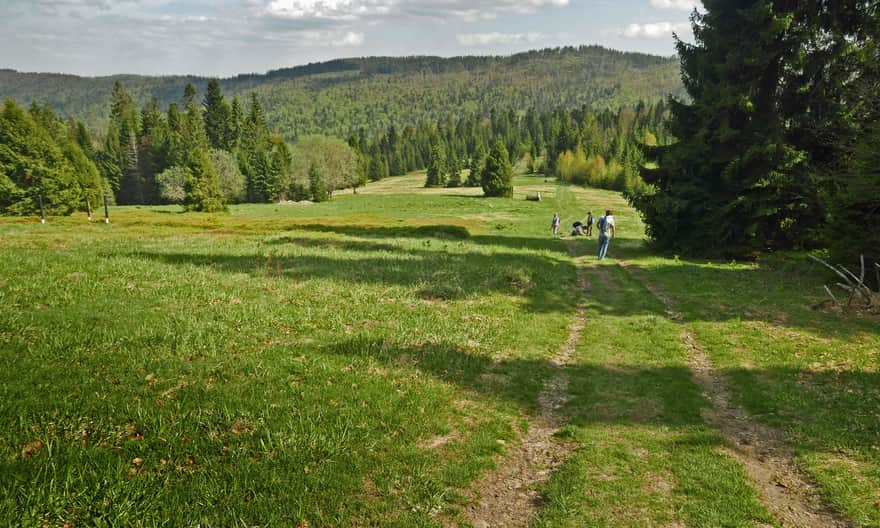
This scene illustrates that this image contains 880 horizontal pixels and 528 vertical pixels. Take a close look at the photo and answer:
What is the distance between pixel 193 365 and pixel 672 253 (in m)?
26.9

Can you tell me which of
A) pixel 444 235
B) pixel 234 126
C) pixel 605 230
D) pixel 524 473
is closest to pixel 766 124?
pixel 605 230

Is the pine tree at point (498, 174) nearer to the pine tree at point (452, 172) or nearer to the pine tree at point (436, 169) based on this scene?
the pine tree at point (436, 169)

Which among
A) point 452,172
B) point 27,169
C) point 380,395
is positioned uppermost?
point 452,172

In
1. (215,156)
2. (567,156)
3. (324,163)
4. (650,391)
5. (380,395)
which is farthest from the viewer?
(567,156)

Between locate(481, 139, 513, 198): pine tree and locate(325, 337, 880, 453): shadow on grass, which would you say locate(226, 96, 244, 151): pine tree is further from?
locate(325, 337, 880, 453): shadow on grass

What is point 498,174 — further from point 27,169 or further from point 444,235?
point 27,169

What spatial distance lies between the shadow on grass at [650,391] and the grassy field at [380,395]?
0.06 metres

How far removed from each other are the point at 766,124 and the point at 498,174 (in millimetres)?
70343

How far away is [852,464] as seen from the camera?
7.29 m

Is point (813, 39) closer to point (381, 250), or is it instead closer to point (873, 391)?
point (873, 391)

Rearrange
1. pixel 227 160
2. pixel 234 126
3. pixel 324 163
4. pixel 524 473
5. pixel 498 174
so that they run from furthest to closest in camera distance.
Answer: pixel 234 126, pixel 324 163, pixel 227 160, pixel 498 174, pixel 524 473

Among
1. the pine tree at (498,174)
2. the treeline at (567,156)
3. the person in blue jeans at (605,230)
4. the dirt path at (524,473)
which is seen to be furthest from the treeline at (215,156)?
the dirt path at (524,473)

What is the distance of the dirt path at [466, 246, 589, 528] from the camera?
6.25 m

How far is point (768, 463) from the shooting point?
24.6 ft
